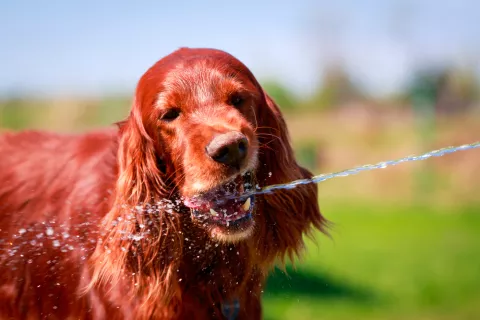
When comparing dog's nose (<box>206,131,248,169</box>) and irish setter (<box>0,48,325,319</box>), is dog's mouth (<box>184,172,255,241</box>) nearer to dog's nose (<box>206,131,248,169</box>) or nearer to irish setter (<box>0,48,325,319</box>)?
irish setter (<box>0,48,325,319</box>)

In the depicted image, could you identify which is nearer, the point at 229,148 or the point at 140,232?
the point at 229,148

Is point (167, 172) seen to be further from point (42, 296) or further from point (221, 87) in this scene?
point (42, 296)

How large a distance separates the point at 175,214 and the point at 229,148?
1.74 feet

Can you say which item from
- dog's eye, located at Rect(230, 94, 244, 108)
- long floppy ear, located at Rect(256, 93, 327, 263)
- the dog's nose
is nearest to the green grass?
A: long floppy ear, located at Rect(256, 93, 327, 263)

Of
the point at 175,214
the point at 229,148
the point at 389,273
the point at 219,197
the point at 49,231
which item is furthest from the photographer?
the point at 389,273

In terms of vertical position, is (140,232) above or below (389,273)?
above

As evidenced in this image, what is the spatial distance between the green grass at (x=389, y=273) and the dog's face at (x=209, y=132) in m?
1.64

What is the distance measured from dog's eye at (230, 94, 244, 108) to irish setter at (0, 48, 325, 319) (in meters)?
0.01

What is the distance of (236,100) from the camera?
2.39 m

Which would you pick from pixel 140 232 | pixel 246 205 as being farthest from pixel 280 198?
pixel 140 232

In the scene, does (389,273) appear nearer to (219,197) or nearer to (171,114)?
(219,197)

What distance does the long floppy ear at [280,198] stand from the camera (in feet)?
8.48

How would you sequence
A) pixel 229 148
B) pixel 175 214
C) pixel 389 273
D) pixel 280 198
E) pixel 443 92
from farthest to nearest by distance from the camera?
pixel 443 92 → pixel 389 273 → pixel 280 198 → pixel 175 214 → pixel 229 148

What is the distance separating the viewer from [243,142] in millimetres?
2113
